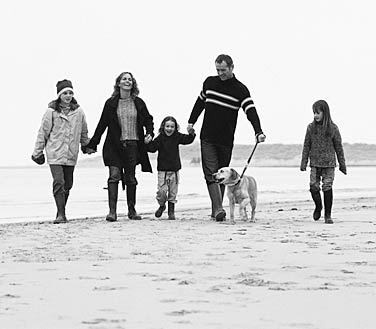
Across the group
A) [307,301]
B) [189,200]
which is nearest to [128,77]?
[307,301]

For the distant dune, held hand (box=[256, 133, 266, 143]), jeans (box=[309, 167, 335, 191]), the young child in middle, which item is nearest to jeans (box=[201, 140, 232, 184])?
the young child in middle

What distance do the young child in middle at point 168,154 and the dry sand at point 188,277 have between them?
1453 millimetres

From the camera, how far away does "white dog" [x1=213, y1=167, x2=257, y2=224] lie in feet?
33.2

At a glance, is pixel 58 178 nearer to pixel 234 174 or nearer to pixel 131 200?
pixel 131 200

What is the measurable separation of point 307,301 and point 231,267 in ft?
4.41

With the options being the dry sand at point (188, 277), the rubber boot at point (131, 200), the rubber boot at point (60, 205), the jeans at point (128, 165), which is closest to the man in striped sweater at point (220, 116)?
the jeans at point (128, 165)

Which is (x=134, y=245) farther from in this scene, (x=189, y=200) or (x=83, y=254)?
(x=189, y=200)

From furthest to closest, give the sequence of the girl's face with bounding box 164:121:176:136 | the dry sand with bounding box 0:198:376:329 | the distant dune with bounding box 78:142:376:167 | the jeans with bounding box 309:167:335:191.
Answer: the distant dune with bounding box 78:142:376:167, the girl's face with bounding box 164:121:176:136, the jeans with bounding box 309:167:335:191, the dry sand with bounding box 0:198:376:329

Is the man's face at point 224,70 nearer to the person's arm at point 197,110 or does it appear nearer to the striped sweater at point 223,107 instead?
the striped sweater at point 223,107

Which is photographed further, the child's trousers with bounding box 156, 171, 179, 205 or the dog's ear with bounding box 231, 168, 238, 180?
the child's trousers with bounding box 156, 171, 179, 205

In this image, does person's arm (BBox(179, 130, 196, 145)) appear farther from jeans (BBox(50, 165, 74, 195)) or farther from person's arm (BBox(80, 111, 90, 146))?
jeans (BBox(50, 165, 74, 195))

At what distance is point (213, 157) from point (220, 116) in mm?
501

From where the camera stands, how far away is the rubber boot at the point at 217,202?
10.4 m

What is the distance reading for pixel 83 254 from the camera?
6.96 meters
